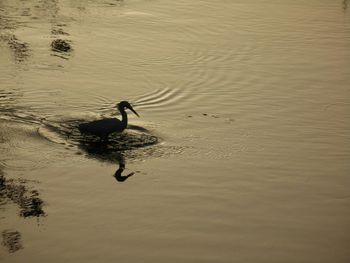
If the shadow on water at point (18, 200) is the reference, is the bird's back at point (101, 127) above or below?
above

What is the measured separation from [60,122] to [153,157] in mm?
2438

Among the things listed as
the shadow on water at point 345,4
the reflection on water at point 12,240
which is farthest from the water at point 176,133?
the shadow on water at point 345,4

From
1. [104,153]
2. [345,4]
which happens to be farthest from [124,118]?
[345,4]

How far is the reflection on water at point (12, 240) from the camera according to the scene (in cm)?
1029

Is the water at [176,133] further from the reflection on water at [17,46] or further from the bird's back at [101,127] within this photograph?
the bird's back at [101,127]

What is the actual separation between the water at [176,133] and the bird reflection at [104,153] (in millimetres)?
44

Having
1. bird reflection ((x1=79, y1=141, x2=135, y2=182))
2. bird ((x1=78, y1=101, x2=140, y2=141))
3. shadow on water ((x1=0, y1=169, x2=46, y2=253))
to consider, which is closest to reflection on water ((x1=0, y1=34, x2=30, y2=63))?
bird ((x1=78, y1=101, x2=140, y2=141))

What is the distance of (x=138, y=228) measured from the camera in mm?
11188

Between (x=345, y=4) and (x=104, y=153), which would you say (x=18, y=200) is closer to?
(x=104, y=153)

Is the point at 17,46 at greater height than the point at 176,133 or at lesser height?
greater

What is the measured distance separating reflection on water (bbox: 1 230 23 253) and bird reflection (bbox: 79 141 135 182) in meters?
2.87

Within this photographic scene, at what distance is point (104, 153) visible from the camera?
14.1m

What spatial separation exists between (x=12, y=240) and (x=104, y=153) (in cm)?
386

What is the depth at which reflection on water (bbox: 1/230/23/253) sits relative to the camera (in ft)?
33.8
